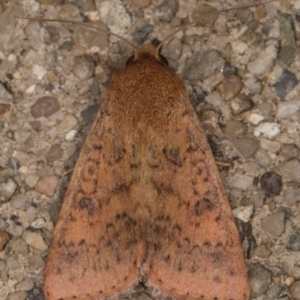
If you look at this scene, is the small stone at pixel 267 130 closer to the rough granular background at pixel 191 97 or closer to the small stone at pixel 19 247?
the rough granular background at pixel 191 97

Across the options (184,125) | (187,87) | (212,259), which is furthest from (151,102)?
(212,259)

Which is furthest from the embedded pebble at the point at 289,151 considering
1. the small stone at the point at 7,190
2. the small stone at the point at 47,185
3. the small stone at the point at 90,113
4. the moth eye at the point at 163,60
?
the small stone at the point at 7,190

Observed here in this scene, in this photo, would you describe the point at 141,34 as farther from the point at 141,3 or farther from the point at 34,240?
the point at 34,240

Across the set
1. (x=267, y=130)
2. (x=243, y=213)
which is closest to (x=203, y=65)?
(x=267, y=130)

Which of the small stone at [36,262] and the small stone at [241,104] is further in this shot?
the small stone at [241,104]

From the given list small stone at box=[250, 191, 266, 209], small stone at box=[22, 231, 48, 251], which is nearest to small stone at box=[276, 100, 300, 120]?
small stone at box=[250, 191, 266, 209]

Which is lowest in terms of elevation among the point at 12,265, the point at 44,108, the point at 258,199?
the point at 12,265

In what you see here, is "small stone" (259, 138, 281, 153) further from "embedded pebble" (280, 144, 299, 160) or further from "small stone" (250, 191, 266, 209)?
"small stone" (250, 191, 266, 209)
